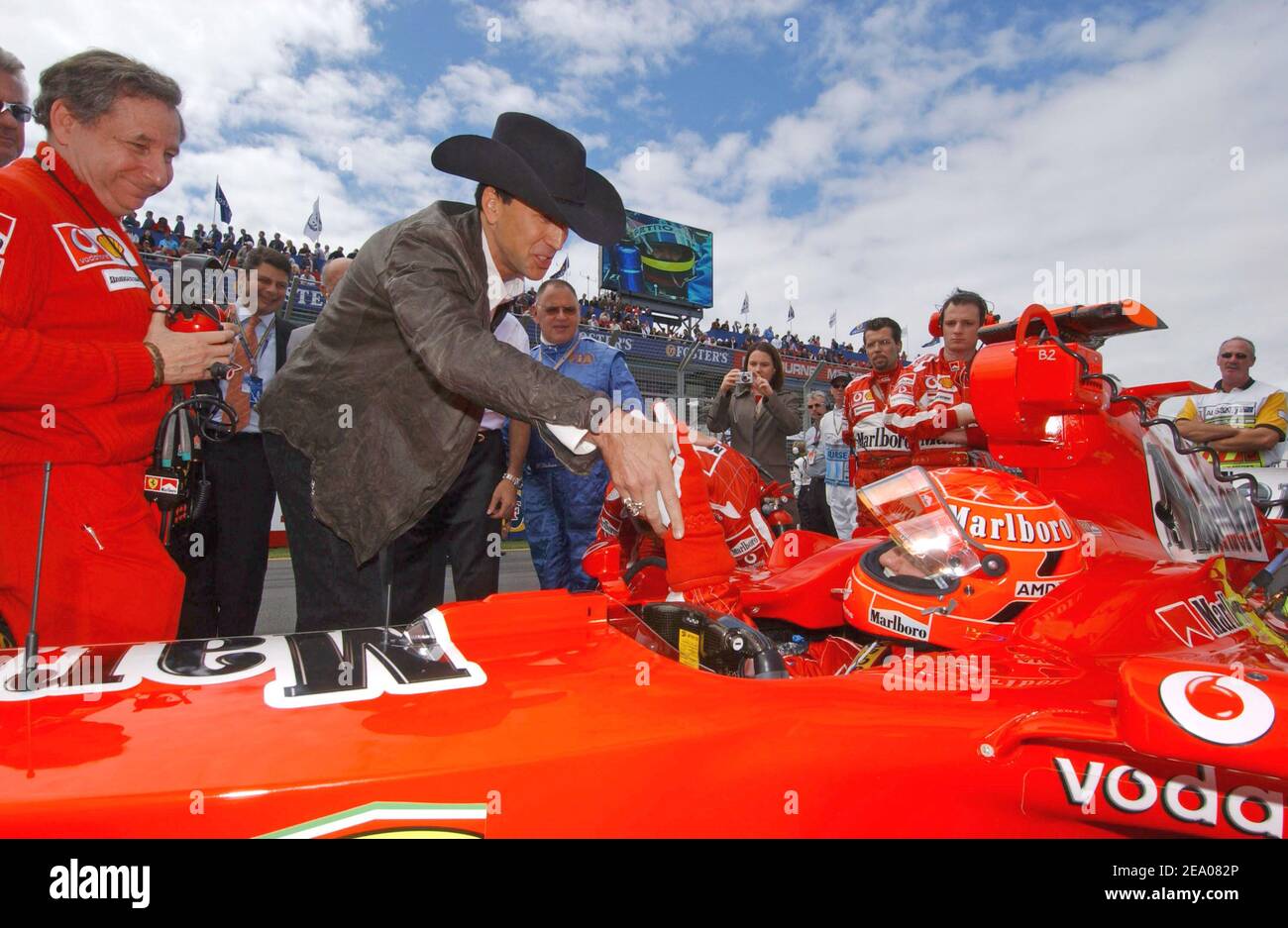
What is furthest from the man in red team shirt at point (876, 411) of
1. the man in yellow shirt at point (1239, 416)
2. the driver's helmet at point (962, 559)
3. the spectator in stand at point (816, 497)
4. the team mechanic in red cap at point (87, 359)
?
the team mechanic in red cap at point (87, 359)

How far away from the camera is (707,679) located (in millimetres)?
1362

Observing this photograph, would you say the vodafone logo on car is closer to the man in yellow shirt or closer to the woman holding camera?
the woman holding camera

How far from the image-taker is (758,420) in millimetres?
5969

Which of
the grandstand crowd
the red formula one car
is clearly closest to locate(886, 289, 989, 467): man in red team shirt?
the red formula one car

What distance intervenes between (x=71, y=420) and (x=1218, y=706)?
2.22 m

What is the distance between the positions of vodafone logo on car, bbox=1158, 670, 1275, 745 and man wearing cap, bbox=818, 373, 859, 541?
18.4 ft

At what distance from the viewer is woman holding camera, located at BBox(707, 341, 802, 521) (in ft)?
18.3

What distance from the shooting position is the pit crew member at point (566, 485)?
4316 mm

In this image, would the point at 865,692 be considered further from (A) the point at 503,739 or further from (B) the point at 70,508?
(B) the point at 70,508

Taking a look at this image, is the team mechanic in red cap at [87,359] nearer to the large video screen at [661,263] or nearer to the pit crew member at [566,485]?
the pit crew member at [566,485]

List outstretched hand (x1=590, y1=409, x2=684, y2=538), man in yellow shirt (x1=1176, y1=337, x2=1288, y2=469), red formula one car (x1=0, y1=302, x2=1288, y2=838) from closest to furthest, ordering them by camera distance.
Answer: red formula one car (x1=0, y1=302, x2=1288, y2=838)
outstretched hand (x1=590, y1=409, x2=684, y2=538)
man in yellow shirt (x1=1176, y1=337, x2=1288, y2=469)

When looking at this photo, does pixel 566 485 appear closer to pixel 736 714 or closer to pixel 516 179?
pixel 516 179

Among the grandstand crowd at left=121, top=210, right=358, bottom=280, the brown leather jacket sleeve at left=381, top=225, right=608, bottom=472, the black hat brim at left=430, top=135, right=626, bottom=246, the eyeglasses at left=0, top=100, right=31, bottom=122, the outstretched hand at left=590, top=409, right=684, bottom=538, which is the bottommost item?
the outstretched hand at left=590, top=409, right=684, bottom=538
